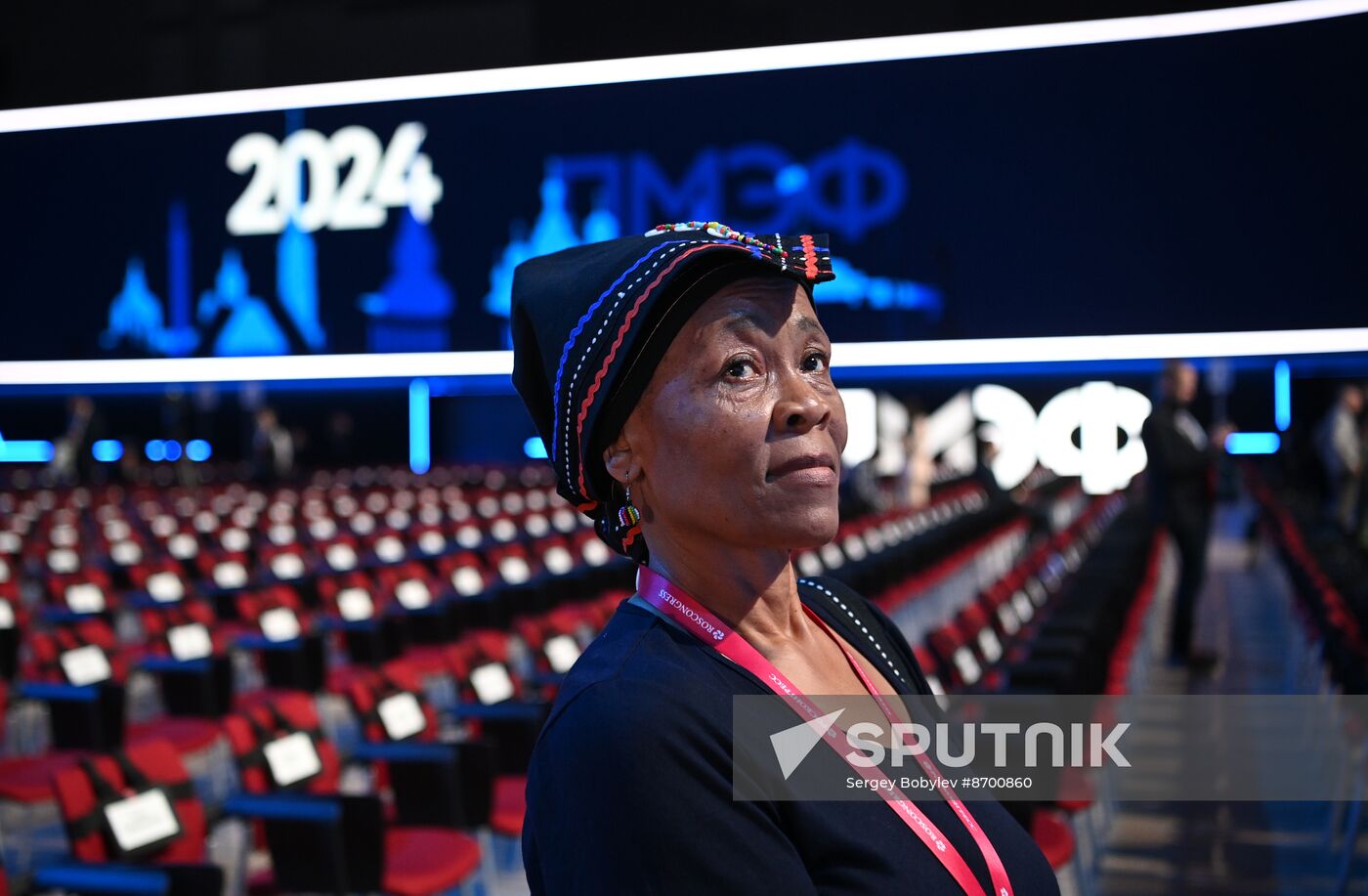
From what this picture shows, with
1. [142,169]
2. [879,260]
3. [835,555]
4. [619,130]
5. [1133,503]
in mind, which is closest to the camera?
[879,260]

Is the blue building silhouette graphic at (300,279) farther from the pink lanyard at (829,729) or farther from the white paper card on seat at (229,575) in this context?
the white paper card on seat at (229,575)

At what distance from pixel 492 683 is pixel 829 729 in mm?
4128

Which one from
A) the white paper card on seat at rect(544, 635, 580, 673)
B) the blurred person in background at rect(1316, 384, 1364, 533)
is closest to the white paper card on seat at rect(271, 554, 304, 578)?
the white paper card on seat at rect(544, 635, 580, 673)

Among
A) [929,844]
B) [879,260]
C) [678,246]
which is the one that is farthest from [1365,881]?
[678,246]

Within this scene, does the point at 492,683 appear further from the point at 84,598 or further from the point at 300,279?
the point at 84,598

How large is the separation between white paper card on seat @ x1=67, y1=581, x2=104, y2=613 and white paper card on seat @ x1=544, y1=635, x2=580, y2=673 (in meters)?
3.19

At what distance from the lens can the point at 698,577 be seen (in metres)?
1.14

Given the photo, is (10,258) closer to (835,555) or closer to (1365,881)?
(1365,881)

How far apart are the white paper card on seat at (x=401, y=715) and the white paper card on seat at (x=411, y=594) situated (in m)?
2.72

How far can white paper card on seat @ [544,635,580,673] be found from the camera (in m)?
5.57

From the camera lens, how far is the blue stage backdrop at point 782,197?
6.84 feet

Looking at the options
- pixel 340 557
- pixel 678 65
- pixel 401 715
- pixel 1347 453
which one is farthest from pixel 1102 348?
pixel 1347 453

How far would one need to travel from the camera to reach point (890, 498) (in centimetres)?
1778

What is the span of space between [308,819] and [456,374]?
1677mm
